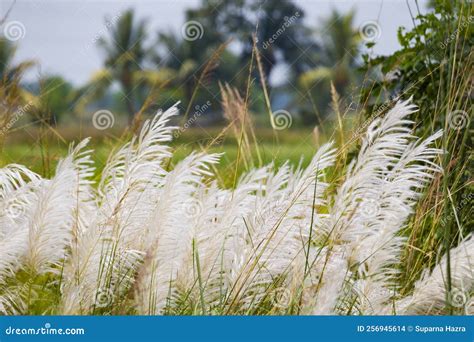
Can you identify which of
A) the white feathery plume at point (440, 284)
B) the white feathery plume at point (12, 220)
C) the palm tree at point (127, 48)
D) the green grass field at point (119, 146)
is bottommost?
the white feathery plume at point (440, 284)

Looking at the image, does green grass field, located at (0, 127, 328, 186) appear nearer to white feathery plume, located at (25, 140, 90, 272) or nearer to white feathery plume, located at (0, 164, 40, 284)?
white feathery plume, located at (0, 164, 40, 284)

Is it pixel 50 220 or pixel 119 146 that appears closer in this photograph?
pixel 50 220

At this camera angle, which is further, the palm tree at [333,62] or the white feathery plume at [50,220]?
the palm tree at [333,62]

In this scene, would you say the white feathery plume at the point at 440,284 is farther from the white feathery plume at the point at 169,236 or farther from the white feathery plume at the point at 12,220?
the white feathery plume at the point at 12,220

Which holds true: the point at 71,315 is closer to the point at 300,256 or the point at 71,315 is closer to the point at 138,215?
the point at 138,215

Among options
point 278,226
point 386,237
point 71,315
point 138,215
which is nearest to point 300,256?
point 278,226

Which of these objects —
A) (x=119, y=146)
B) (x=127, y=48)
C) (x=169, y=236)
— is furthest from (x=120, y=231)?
(x=127, y=48)

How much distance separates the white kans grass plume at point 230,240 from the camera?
7.12ft

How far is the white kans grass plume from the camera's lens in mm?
2170

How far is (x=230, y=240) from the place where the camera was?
2.34 meters

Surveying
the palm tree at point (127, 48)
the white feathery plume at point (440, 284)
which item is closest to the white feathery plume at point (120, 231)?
the white feathery plume at point (440, 284)

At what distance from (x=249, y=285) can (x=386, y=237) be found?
0.47 meters

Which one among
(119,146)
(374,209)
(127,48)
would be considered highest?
(127,48)

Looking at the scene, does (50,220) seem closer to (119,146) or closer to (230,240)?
(230,240)
